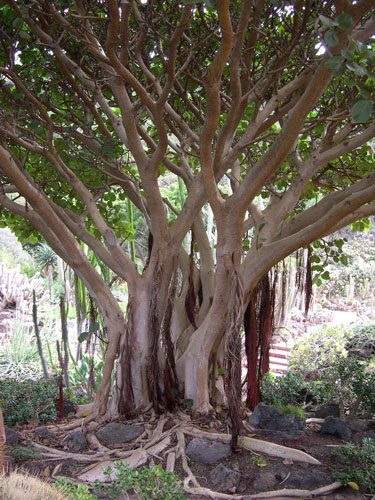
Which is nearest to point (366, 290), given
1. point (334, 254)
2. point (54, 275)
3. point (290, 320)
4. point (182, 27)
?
point (290, 320)

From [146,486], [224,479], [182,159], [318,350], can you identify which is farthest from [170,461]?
[318,350]

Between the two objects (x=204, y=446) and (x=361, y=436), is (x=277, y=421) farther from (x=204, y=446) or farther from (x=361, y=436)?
(x=204, y=446)

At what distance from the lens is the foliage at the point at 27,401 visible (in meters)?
4.77

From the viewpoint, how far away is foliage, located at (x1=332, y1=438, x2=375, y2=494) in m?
3.33

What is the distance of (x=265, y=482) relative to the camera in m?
3.44

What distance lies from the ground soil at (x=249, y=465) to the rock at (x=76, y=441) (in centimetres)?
8

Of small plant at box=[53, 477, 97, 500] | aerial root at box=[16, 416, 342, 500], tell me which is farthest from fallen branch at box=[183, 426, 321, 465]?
small plant at box=[53, 477, 97, 500]

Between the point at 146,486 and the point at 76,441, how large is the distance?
4.77 feet

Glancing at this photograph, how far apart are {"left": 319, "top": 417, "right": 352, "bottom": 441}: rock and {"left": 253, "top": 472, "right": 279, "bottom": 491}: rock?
3.20ft

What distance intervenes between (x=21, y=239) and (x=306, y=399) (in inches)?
148

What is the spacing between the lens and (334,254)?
5.68 m

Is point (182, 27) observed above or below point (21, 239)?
above

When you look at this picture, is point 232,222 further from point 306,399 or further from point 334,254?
point 306,399

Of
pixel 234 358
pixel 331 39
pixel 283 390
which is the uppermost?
pixel 331 39
